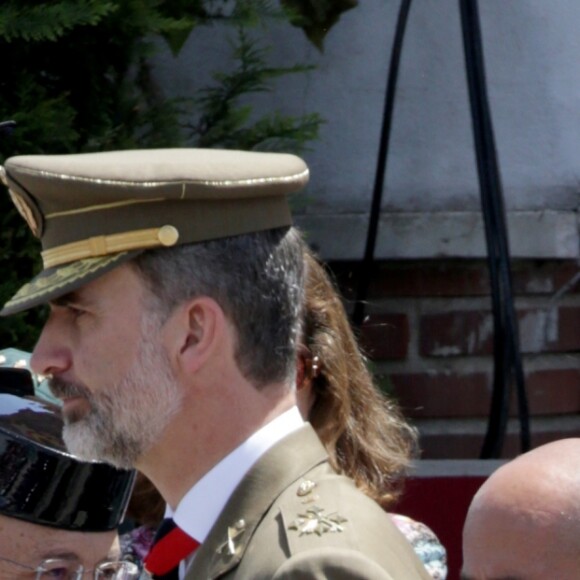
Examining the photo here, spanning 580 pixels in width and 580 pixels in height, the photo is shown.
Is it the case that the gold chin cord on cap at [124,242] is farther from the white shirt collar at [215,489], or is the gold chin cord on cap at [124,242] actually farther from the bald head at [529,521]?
the bald head at [529,521]

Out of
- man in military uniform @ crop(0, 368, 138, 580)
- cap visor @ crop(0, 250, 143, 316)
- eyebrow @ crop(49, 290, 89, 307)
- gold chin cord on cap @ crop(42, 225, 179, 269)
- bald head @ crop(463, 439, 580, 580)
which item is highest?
gold chin cord on cap @ crop(42, 225, 179, 269)

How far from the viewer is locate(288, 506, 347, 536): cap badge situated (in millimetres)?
1550

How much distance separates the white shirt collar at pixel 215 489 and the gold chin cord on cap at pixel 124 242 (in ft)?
0.84

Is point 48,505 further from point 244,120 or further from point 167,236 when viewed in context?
point 244,120

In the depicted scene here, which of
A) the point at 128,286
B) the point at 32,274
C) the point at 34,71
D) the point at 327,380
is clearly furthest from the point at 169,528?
the point at 34,71

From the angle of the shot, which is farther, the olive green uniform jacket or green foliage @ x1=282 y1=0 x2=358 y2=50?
green foliage @ x1=282 y1=0 x2=358 y2=50

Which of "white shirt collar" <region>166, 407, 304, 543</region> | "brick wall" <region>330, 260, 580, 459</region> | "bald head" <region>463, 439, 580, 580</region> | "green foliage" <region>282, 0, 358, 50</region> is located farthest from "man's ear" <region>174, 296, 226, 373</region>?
"brick wall" <region>330, 260, 580, 459</region>

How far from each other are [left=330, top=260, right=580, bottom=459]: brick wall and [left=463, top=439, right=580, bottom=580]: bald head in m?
1.69

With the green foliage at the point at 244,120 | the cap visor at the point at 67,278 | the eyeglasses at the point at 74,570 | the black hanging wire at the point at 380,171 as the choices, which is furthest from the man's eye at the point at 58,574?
the black hanging wire at the point at 380,171

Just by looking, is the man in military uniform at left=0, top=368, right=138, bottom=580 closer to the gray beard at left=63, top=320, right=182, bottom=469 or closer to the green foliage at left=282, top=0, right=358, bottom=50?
the gray beard at left=63, top=320, right=182, bottom=469

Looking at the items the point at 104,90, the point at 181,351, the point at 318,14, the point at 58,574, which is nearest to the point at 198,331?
the point at 181,351

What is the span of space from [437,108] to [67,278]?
1.98 m

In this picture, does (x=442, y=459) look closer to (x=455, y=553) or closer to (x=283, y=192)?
(x=455, y=553)

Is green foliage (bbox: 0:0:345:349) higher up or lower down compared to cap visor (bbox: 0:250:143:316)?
lower down
